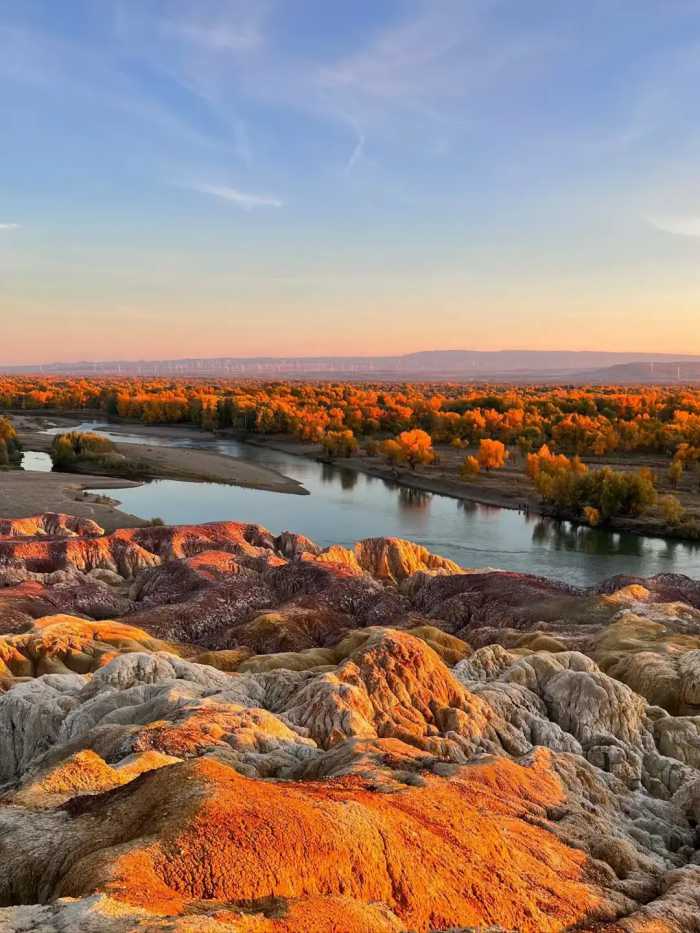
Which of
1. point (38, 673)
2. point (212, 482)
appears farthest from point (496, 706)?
point (212, 482)

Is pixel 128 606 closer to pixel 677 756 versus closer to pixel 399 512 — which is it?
pixel 677 756

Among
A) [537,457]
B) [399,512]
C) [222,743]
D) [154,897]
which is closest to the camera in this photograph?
[154,897]

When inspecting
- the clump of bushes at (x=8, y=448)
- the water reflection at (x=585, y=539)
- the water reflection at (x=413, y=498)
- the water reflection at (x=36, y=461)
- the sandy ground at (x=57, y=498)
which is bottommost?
the water reflection at (x=585, y=539)

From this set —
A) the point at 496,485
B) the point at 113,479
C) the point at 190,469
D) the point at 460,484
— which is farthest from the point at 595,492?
the point at 113,479

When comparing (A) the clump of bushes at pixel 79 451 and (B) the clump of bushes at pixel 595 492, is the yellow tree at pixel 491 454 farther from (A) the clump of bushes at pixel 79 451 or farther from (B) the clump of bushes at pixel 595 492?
(A) the clump of bushes at pixel 79 451

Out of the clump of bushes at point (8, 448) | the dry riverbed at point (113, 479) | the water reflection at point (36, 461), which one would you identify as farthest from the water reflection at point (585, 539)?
the clump of bushes at point (8, 448)

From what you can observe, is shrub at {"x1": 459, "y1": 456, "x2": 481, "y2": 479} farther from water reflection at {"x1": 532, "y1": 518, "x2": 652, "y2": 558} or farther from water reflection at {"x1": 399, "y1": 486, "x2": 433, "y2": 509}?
water reflection at {"x1": 532, "y1": 518, "x2": 652, "y2": 558}

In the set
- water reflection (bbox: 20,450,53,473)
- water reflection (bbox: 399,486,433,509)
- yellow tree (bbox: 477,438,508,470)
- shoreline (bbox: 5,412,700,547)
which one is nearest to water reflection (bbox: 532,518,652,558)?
shoreline (bbox: 5,412,700,547)
